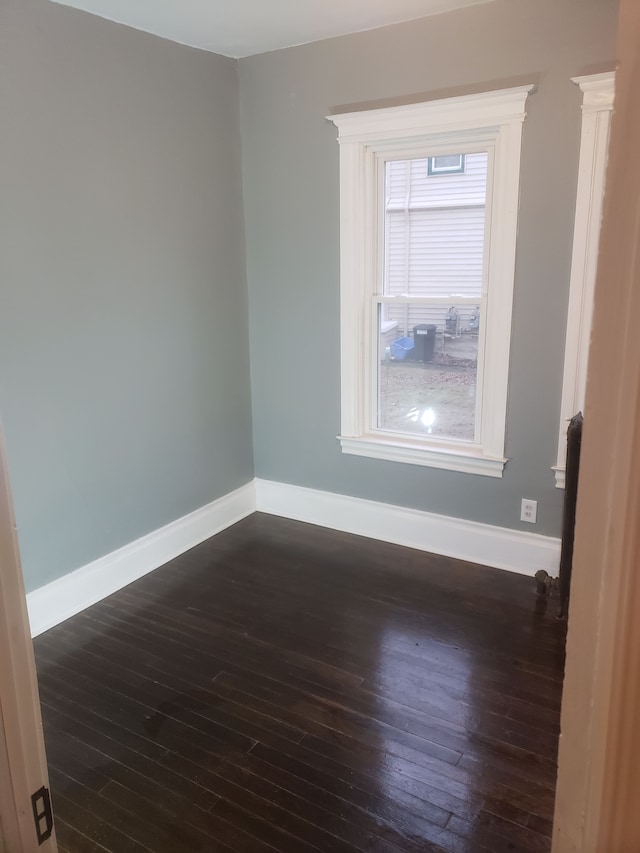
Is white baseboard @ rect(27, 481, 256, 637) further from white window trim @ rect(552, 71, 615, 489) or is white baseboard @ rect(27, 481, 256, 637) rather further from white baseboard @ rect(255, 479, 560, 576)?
white window trim @ rect(552, 71, 615, 489)

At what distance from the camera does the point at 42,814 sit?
0.91 meters

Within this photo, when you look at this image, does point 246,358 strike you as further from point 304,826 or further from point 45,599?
point 304,826

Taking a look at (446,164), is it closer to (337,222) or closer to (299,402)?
(337,222)

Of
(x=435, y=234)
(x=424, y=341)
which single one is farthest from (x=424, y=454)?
(x=435, y=234)

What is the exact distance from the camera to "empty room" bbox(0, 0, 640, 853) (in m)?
2.05

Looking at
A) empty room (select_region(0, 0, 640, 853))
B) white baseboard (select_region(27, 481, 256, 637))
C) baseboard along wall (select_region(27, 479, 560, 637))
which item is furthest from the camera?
baseboard along wall (select_region(27, 479, 560, 637))

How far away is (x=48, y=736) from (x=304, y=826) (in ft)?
3.08

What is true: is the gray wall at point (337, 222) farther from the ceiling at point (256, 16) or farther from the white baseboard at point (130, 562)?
the white baseboard at point (130, 562)

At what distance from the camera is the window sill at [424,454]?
319 centimetres

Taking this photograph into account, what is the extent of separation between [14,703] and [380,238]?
9.57 ft

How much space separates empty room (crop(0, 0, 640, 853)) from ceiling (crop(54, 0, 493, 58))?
0.06 feet

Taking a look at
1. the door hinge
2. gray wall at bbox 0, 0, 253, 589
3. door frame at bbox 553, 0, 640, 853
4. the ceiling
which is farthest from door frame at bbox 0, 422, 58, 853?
the ceiling

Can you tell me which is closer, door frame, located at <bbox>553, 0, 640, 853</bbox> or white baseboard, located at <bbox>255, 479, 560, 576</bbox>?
door frame, located at <bbox>553, 0, 640, 853</bbox>

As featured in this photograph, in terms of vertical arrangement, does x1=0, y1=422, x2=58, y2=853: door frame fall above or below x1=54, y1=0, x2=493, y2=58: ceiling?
below
